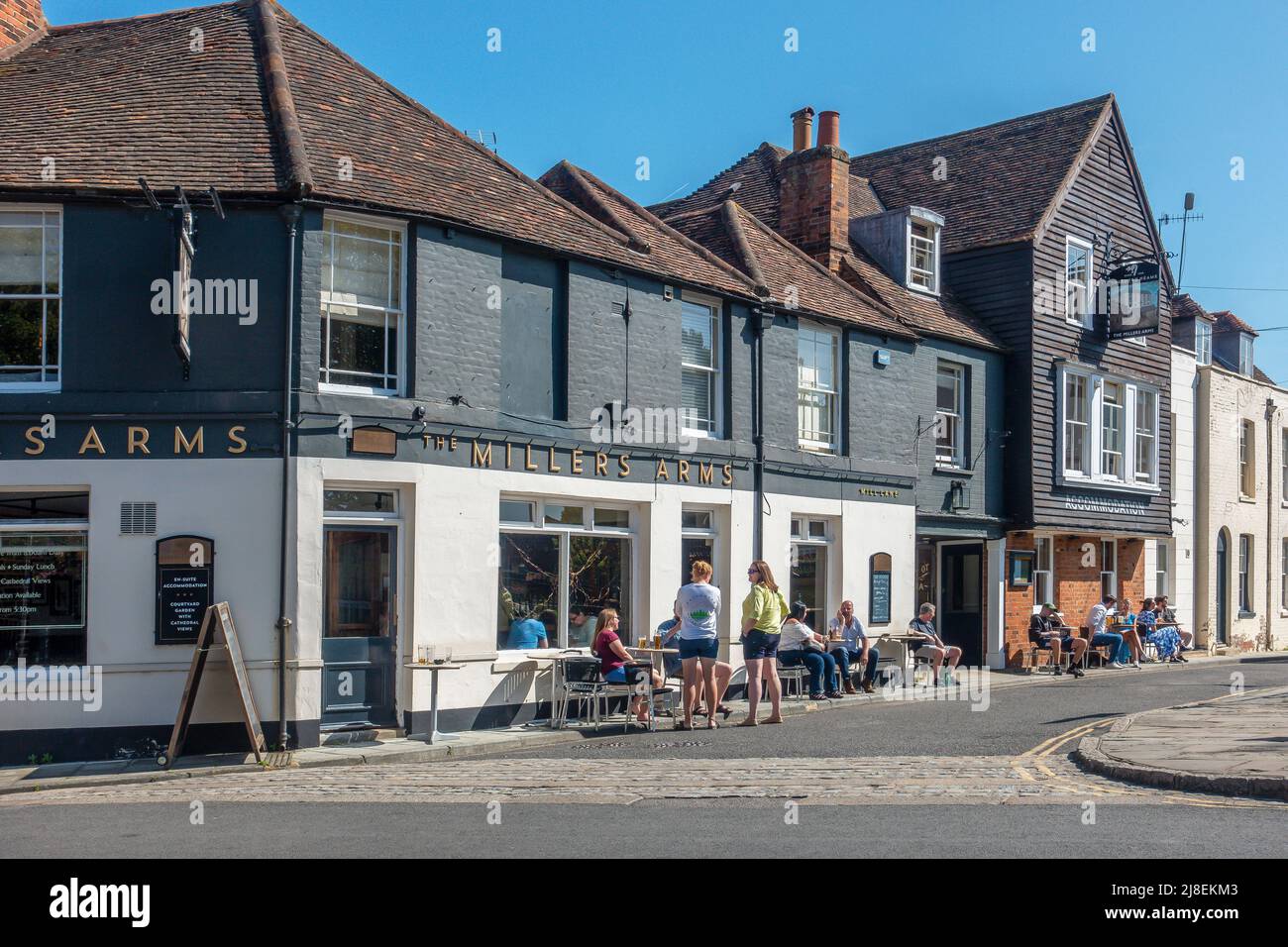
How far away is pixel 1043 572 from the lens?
26.6 m

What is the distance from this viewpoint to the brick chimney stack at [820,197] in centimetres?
2397

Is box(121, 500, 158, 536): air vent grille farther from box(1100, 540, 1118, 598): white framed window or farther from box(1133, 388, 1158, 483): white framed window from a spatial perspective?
box(1133, 388, 1158, 483): white framed window

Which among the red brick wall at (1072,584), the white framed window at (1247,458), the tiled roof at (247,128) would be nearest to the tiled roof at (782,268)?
the tiled roof at (247,128)

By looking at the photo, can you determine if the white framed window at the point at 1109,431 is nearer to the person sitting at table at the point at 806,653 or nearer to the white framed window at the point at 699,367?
the person sitting at table at the point at 806,653

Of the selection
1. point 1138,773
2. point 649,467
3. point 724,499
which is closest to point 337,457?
point 649,467

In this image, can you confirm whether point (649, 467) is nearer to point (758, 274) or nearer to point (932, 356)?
point (758, 274)

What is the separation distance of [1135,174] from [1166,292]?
108 inches

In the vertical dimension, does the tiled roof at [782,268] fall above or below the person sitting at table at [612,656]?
above

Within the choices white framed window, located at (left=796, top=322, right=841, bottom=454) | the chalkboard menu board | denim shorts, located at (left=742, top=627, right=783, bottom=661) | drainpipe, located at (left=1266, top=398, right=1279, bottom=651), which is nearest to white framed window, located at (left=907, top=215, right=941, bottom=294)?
white framed window, located at (left=796, top=322, right=841, bottom=454)

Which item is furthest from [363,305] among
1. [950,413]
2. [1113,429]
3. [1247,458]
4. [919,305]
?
[1247,458]

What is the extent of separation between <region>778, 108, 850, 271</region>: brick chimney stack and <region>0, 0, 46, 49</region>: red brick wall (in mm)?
12936

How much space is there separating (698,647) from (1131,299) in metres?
16.8

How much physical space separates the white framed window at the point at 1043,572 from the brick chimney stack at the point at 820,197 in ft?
24.5

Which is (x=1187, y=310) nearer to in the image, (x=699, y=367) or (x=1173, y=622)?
(x=1173, y=622)
